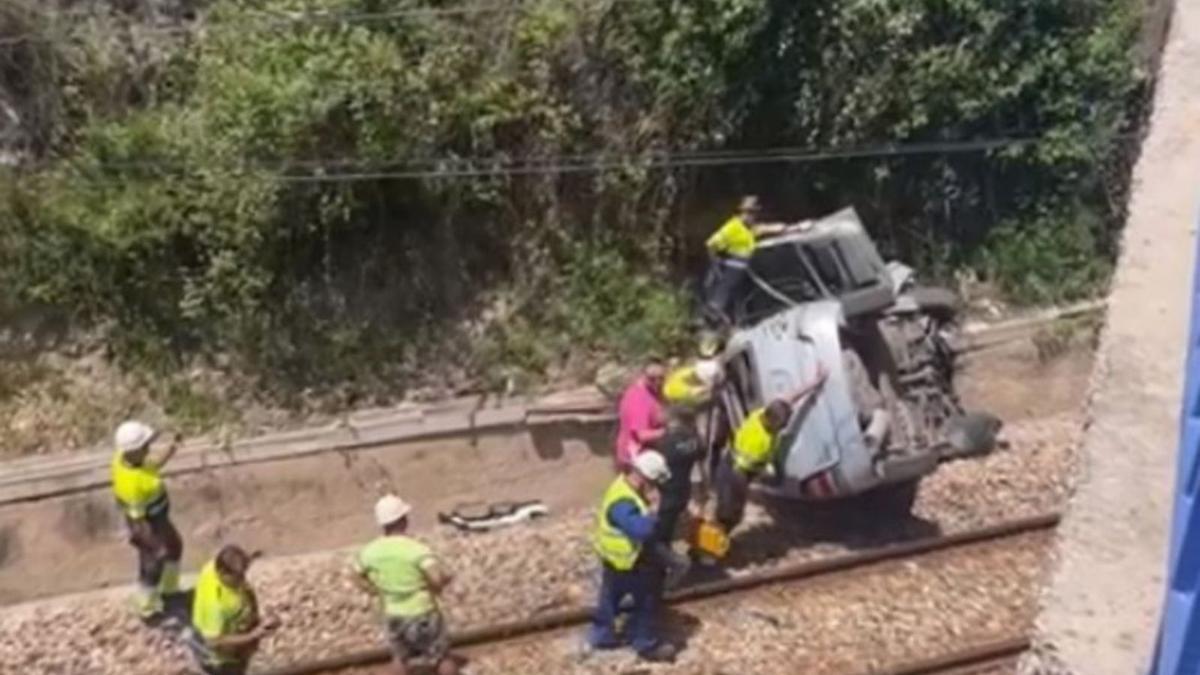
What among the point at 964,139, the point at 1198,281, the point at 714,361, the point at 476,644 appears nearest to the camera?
the point at 1198,281

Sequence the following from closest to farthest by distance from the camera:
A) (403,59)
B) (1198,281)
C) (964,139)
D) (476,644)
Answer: (1198,281) → (476,644) → (403,59) → (964,139)

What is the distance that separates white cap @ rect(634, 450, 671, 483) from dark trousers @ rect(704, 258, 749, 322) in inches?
130

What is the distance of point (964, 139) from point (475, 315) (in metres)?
4.19

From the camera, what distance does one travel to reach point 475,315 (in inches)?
712

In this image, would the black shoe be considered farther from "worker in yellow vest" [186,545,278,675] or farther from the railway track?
"worker in yellow vest" [186,545,278,675]

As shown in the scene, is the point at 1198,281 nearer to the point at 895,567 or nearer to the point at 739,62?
the point at 895,567

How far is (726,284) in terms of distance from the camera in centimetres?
1727

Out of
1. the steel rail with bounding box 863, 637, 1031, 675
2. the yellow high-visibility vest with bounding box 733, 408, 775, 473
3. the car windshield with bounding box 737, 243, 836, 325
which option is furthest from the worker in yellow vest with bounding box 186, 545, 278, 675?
the car windshield with bounding box 737, 243, 836, 325

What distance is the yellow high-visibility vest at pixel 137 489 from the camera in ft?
47.5

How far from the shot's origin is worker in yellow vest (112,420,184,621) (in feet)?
47.4

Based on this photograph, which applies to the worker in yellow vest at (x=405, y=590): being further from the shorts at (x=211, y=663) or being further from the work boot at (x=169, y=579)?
the work boot at (x=169, y=579)

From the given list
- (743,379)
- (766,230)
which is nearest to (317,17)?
(766,230)

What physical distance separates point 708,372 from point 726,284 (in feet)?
5.65

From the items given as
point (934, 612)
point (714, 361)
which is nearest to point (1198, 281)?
point (934, 612)
